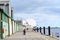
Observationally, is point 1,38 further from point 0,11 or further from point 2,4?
point 2,4

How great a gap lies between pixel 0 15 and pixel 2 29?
200cm

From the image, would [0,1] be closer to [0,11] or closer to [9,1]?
[9,1]

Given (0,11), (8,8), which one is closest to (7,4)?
(8,8)

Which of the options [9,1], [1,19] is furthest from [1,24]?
[9,1]

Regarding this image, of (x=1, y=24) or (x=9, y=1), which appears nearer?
(x=1, y=24)

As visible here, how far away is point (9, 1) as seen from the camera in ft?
217

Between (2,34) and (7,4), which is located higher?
(7,4)

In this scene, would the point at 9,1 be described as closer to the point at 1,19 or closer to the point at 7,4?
the point at 7,4

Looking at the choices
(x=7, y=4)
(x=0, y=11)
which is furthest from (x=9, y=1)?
(x=0, y=11)

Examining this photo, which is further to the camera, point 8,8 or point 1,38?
point 8,8

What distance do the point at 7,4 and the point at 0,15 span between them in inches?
1427

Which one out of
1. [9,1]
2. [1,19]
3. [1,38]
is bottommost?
[1,38]

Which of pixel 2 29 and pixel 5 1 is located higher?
pixel 5 1

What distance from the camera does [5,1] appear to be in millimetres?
70000
